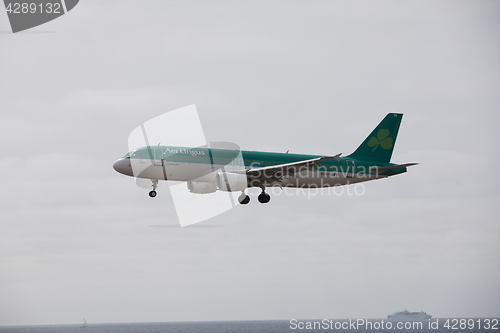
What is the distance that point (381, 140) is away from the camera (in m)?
61.1

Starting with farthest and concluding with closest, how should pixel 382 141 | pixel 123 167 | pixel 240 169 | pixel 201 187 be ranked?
pixel 382 141, pixel 201 187, pixel 240 169, pixel 123 167

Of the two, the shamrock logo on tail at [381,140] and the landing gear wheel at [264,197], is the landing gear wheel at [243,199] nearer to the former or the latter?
the landing gear wheel at [264,197]

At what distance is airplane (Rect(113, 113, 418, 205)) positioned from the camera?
163ft

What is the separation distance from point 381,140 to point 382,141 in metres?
0.16

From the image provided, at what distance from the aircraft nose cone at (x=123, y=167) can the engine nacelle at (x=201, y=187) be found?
23.7ft

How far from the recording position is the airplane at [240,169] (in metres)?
49.6

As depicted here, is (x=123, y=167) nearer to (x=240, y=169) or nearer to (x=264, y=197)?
(x=240, y=169)

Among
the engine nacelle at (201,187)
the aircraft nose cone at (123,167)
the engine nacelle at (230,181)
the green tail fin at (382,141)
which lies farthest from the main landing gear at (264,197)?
the aircraft nose cone at (123,167)

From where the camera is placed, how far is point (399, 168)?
56906 millimetres

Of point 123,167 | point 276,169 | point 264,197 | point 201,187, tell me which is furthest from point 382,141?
point 123,167

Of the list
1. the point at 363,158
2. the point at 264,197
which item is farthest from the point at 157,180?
the point at 363,158

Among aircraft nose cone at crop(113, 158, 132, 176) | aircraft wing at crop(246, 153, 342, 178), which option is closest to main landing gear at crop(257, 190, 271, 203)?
aircraft wing at crop(246, 153, 342, 178)

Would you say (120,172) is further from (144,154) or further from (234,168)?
(234,168)

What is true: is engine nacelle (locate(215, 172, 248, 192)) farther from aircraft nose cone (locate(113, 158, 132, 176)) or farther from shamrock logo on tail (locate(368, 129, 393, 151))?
shamrock logo on tail (locate(368, 129, 393, 151))
